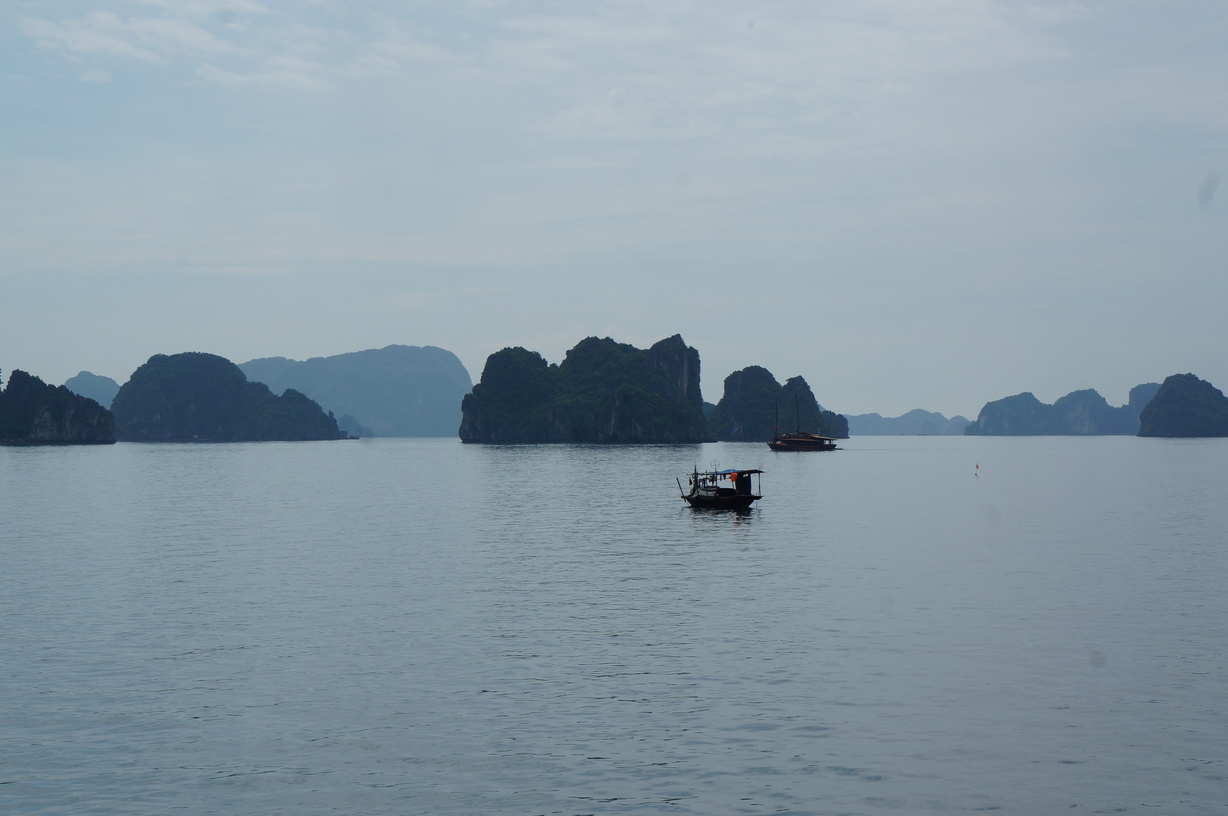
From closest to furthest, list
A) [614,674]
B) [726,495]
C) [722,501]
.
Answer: [614,674], [722,501], [726,495]

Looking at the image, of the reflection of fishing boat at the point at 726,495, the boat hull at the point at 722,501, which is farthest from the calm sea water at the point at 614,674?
the reflection of fishing boat at the point at 726,495

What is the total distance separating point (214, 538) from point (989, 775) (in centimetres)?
6220

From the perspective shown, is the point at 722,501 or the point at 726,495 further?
the point at 726,495

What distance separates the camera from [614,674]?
30750 mm

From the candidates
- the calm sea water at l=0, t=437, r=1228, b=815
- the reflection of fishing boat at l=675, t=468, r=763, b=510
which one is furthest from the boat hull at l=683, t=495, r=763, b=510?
the calm sea water at l=0, t=437, r=1228, b=815

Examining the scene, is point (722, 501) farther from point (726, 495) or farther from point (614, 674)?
point (614, 674)

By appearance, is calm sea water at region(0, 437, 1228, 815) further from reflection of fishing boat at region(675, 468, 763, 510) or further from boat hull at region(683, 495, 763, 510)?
reflection of fishing boat at region(675, 468, 763, 510)

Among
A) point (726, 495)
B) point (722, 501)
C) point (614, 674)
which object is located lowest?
point (614, 674)

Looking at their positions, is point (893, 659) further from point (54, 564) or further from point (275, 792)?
point (54, 564)

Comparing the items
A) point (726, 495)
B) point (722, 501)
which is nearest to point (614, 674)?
point (722, 501)

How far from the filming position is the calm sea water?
21109mm

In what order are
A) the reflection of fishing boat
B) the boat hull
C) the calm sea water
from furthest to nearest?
the reflection of fishing boat
the boat hull
the calm sea water

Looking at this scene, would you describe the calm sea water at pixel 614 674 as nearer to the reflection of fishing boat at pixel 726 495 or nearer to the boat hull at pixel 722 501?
the boat hull at pixel 722 501

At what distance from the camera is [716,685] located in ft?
96.5
